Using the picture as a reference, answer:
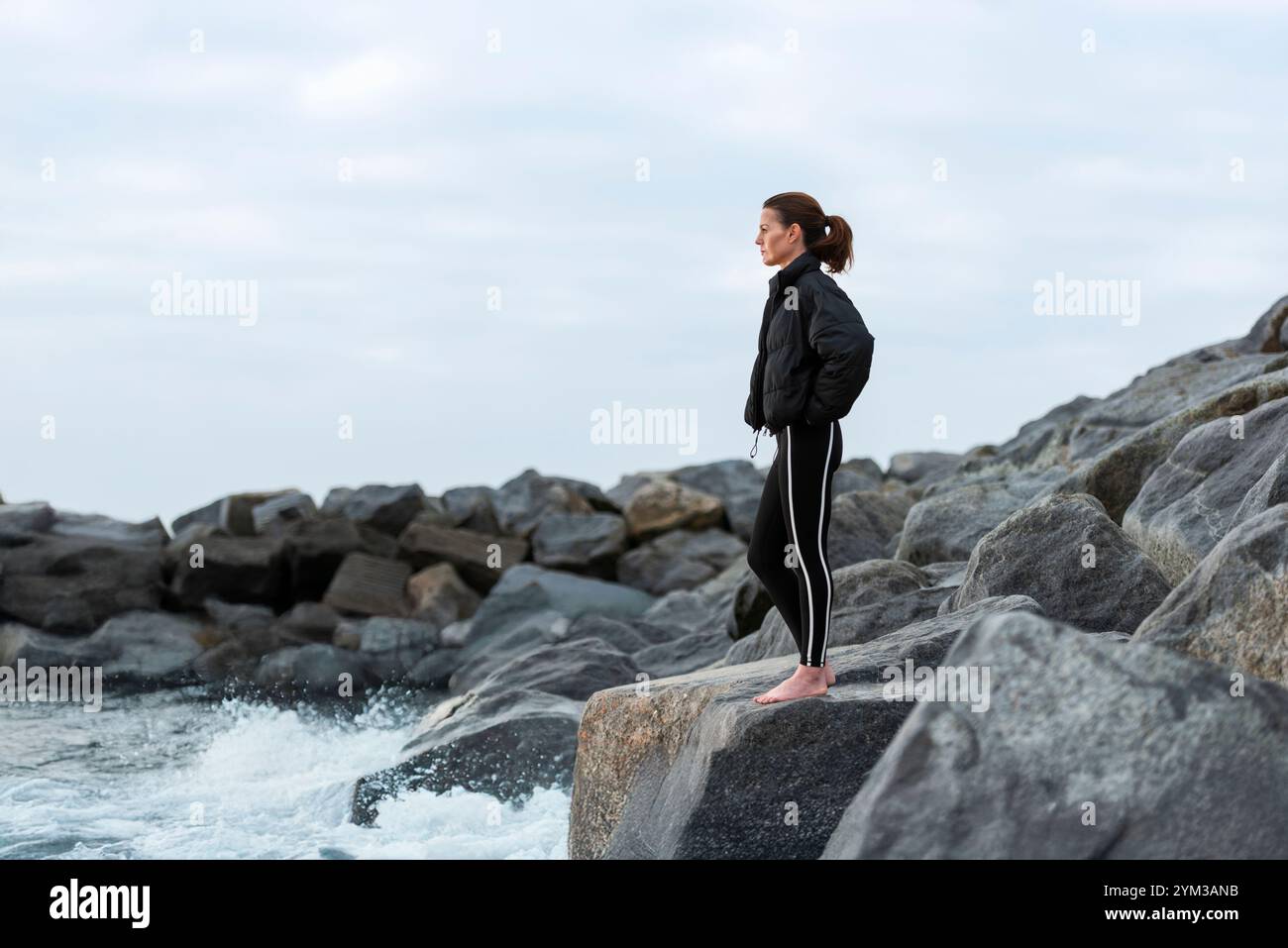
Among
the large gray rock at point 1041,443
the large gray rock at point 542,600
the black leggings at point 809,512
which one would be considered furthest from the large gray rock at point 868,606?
the large gray rock at point 542,600

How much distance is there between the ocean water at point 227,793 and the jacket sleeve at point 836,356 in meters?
4.25

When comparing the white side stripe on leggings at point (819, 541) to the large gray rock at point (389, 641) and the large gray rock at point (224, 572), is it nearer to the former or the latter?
the large gray rock at point (389, 641)

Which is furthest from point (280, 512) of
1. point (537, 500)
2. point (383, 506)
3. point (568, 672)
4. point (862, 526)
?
point (862, 526)

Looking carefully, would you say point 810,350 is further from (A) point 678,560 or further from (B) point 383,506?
(B) point 383,506

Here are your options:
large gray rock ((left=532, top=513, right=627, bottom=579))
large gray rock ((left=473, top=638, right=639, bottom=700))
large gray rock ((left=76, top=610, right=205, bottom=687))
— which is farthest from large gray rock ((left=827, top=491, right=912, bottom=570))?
large gray rock ((left=76, top=610, right=205, bottom=687))

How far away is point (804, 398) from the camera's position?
6.67m

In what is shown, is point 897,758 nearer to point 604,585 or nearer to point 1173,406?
point 1173,406

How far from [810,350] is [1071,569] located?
267 centimetres

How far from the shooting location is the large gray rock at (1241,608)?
5.51m

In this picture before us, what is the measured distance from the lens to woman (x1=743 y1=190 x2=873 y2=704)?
6602mm

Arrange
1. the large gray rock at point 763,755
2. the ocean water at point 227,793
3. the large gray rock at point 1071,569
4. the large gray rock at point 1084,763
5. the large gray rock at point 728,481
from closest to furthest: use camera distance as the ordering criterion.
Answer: the large gray rock at point 1084,763
the large gray rock at point 763,755
the large gray rock at point 1071,569
the ocean water at point 227,793
the large gray rock at point 728,481

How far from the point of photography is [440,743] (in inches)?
464

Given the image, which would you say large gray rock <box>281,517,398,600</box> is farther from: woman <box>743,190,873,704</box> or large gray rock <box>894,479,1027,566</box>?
woman <box>743,190,873,704</box>

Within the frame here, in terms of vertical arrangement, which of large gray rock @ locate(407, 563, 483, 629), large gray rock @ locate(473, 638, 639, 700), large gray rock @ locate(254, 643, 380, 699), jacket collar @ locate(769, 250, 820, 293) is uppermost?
jacket collar @ locate(769, 250, 820, 293)
